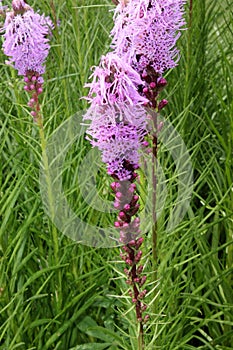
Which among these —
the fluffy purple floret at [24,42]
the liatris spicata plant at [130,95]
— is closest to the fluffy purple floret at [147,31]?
the liatris spicata plant at [130,95]

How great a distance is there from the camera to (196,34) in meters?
2.08

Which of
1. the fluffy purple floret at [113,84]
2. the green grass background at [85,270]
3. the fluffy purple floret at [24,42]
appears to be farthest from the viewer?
the green grass background at [85,270]

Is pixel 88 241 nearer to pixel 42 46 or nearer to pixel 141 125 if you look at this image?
pixel 42 46

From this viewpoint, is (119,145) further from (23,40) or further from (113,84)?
(23,40)

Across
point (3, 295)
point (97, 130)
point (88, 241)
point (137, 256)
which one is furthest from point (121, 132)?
point (88, 241)

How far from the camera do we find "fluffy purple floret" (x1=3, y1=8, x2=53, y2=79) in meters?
1.30

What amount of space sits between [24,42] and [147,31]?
454mm

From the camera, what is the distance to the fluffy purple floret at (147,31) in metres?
0.95

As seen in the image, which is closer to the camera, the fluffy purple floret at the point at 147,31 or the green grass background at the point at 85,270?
the fluffy purple floret at the point at 147,31

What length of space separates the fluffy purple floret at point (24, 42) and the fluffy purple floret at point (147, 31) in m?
0.38

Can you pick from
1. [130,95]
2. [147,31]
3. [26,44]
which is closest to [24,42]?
[26,44]

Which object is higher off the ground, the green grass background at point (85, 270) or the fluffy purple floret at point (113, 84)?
the fluffy purple floret at point (113, 84)

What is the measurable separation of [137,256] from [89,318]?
0.70m

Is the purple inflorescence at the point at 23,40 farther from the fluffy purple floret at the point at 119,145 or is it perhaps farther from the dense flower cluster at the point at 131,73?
the fluffy purple floret at the point at 119,145
